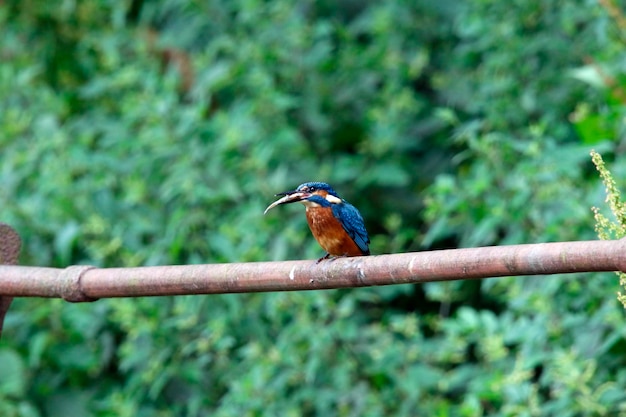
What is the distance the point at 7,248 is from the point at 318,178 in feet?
8.15

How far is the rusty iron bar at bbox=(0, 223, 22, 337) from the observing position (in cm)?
243

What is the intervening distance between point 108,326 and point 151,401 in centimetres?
43

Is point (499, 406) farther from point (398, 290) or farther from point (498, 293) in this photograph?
point (398, 290)

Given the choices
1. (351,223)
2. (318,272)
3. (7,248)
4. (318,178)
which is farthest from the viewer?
(318,178)

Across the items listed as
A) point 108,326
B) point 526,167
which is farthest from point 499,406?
point 108,326

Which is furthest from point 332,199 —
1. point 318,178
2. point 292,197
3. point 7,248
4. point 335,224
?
point 318,178

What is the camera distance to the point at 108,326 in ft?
15.2

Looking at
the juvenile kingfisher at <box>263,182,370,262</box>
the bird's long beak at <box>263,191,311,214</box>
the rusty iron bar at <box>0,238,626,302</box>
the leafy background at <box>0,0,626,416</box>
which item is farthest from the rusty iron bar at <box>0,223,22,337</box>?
the leafy background at <box>0,0,626,416</box>

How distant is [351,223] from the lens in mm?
A: 3078

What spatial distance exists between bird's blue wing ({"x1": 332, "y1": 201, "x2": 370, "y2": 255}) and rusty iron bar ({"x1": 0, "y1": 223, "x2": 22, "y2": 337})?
0.99m

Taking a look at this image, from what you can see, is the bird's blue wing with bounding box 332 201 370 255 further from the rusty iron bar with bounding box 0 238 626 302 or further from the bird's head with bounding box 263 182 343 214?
the rusty iron bar with bounding box 0 238 626 302

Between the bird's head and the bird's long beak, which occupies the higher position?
the bird's long beak

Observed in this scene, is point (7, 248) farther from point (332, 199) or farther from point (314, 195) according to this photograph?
point (332, 199)

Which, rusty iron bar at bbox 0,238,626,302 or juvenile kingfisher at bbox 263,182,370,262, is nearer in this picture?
rusty iron bar at bbox 0,238,626,302
